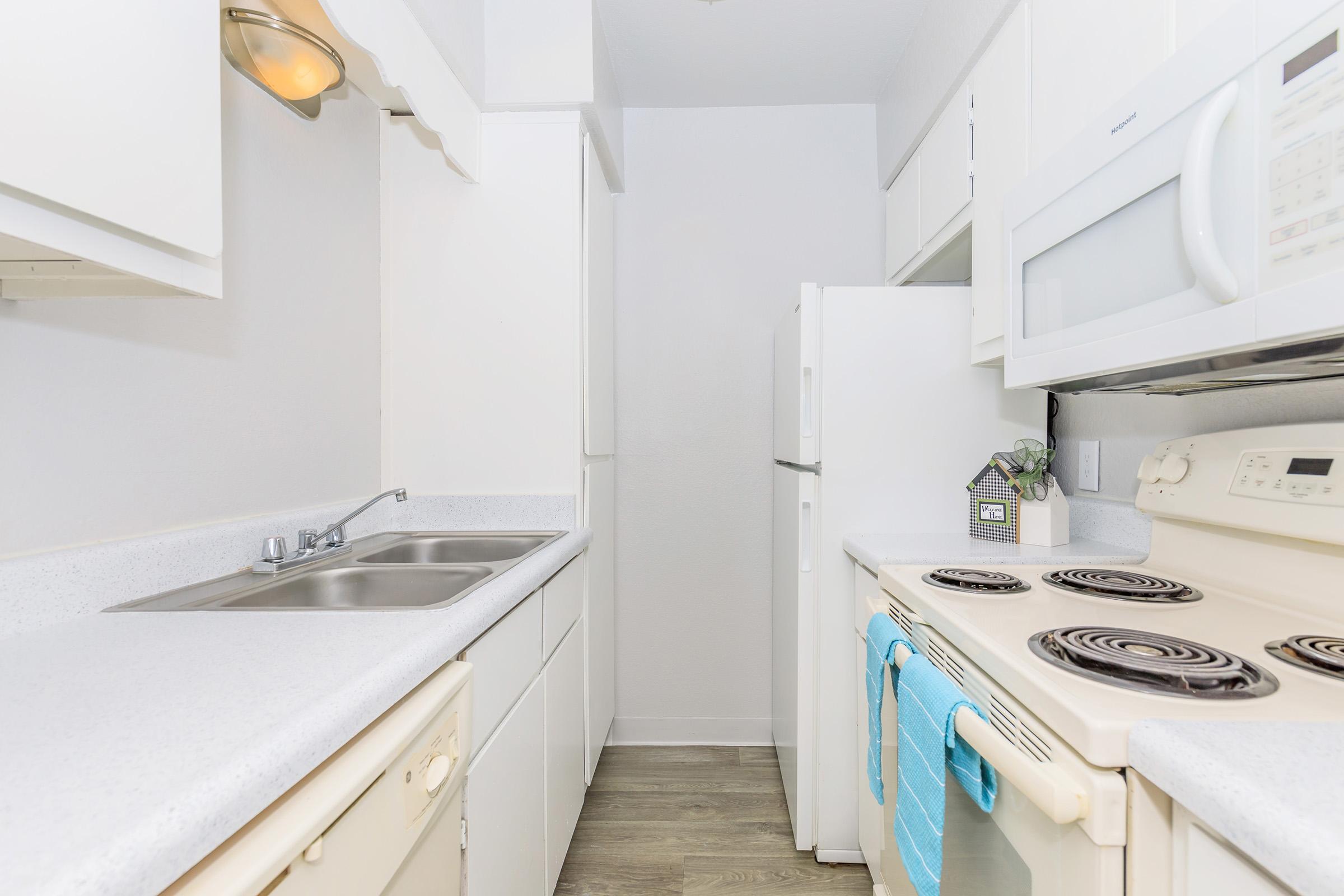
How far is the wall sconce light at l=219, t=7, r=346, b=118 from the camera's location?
4.10ft

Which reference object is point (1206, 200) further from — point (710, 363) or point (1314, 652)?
point (710, 363)

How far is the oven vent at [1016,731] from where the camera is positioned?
73 centimetres

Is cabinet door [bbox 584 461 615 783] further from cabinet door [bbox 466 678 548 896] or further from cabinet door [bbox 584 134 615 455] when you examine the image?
cabinet door [bbox 466 678 548 896]

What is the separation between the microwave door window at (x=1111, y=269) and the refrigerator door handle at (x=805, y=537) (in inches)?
29.7

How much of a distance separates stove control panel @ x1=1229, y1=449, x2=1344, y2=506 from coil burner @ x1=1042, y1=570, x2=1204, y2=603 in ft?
0.67

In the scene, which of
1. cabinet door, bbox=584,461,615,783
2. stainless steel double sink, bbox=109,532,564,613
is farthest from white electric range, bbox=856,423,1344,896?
cabinet door, bbox=584,461,615,783

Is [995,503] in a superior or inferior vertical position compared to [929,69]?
inferior

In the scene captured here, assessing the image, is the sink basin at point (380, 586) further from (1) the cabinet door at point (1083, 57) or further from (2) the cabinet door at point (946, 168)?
(2) the cabinet door at point (946, 168)

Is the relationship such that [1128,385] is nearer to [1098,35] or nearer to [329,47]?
[1098,35]

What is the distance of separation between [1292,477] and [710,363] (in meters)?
1.80

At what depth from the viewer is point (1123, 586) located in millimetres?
1120

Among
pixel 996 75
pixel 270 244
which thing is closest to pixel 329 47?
pixel 270 244

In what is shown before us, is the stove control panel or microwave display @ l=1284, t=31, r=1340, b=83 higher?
microwave display @ l=1284, t=31, r=1340, b=83

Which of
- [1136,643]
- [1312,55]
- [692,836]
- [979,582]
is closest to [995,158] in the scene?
[1312,55]
